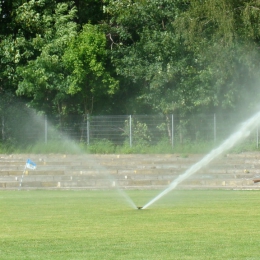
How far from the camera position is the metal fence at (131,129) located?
40.2 m

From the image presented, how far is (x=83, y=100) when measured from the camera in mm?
43500

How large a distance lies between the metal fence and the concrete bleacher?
187cm

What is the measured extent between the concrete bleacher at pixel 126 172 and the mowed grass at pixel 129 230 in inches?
352

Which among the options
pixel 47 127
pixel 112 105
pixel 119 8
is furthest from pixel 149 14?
pixel 47 127

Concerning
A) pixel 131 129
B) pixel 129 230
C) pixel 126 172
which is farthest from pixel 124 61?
pixel 129 230

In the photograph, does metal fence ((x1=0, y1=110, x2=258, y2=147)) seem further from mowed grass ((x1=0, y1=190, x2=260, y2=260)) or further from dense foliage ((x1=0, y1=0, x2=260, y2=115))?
mowed grass ((x1=0, y1=190, x2=260, y2=260))

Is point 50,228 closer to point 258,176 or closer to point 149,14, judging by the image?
point 258,176

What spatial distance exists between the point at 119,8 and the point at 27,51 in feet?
18.5

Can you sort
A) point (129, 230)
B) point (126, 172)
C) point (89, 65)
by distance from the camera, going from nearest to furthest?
point (129, 230)
point (126, 172)
point (89, 65)

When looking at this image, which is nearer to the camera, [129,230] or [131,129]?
[129,230]

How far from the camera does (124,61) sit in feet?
142

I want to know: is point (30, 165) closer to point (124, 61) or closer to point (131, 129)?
point (131, 129)

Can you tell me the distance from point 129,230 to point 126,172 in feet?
64.6

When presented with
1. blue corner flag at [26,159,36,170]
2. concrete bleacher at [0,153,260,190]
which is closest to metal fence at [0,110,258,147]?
concrete bleacher at [0,153,260,190]
